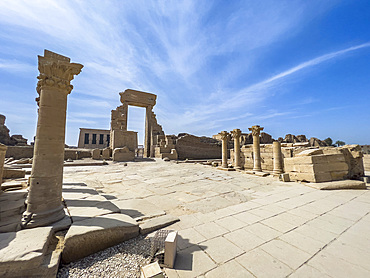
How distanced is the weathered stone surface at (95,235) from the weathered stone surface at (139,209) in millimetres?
589

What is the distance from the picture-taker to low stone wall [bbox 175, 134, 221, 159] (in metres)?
21.1

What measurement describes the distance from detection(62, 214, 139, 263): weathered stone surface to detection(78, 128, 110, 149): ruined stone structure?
3394 cm

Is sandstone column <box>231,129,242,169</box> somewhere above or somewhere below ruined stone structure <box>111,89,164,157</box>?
below

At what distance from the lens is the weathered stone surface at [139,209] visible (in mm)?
3307

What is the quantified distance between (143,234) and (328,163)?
25.6ft

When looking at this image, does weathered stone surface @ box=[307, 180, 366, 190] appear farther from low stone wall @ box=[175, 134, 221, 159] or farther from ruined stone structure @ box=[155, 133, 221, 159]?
low stone wall @ box=[175, 134, 221, 159]

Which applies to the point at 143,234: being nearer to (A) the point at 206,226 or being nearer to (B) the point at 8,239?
(A) the point at 206,226

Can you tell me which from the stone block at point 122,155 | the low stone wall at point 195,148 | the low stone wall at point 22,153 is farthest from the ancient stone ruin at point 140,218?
the low stone wall at point 195,148

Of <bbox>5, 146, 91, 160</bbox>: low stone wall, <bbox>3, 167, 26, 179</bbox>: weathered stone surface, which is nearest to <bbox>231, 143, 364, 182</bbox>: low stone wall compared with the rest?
<bbox>3, 167, 26, 179</bbox>: weathered stone surface

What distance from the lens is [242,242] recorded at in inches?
94.3

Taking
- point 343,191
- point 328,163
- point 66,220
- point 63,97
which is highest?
Result: point 63,97

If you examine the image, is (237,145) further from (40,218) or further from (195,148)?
(40,218)

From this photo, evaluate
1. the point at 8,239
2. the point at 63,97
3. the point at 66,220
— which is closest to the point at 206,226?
the point at 66,220

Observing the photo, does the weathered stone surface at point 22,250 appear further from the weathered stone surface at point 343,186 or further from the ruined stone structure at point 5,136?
the ruined stone structure at point 5,136
